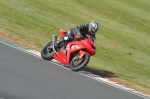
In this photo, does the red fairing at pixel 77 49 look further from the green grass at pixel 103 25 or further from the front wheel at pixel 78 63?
the green grass at pixel 103 25

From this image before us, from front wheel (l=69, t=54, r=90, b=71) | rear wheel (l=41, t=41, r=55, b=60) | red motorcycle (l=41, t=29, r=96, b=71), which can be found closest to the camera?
front wheel (l=69, t=54, r=90, b=71)

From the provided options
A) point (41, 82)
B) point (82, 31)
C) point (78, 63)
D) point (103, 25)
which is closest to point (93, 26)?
point (82, 31)

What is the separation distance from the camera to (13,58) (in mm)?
11445

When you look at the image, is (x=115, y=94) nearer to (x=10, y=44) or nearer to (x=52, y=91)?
(x=52, y=91)

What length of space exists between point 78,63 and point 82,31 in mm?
953

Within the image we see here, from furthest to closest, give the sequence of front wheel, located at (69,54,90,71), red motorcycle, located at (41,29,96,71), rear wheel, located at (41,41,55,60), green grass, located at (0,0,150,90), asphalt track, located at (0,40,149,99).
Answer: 1. green grass, located at (0,0,150,90)
2. rear wheel, located at (41,41,55,60)
3. red motorcycle, located at (41,29,96,71)
4. front wheel, located at (69,54,90,71)
5. asphalt track, located at (0,40,149,99)

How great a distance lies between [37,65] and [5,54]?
905 millimetres

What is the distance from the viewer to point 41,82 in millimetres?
9680

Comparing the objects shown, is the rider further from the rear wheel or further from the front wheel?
the front wheel

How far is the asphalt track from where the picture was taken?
8.73 metres

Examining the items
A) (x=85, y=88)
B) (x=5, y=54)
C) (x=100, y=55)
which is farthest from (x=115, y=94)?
(x=100, y=55)

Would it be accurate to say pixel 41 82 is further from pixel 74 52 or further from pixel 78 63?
pixel 74 52

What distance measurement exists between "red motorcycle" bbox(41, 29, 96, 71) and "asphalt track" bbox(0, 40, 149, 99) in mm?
317

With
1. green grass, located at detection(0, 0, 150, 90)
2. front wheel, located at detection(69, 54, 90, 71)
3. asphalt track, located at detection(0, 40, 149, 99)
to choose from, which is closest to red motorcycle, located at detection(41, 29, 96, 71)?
front wheel, located at detection(69, 54, 90, 71)
